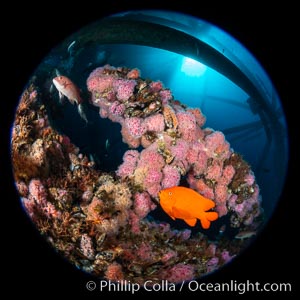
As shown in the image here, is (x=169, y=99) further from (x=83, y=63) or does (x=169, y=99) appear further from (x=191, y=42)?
(x=83, y=63)

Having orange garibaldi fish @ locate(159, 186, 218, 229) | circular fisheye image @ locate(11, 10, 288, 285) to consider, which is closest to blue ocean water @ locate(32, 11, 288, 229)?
circular fisheye image @ locate(11, 10, 288, 285)

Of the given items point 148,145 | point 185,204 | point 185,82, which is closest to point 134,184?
point 148,145

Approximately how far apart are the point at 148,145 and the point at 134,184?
389 millimetres

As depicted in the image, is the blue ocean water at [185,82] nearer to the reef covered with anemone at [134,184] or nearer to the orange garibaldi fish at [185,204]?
the reef covered with anemone at [134,184]

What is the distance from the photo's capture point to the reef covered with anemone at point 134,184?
291cm

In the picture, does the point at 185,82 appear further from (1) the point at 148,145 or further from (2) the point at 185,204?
(2) the point at 185,204

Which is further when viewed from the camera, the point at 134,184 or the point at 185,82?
the point at 134,184

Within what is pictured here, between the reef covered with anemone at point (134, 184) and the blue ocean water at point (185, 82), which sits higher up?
the blue ocean water at point (185, 82)

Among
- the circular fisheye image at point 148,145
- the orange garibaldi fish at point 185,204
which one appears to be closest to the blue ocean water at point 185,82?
the circular fisheye image at point 148,145

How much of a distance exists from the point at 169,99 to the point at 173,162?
1.90 feet

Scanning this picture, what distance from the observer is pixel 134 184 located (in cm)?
296

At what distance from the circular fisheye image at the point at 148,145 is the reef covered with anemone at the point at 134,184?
1 cm

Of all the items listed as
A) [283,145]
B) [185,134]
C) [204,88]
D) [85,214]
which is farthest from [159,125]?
[283,145]

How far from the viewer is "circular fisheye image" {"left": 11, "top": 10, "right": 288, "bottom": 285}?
9.52ft
